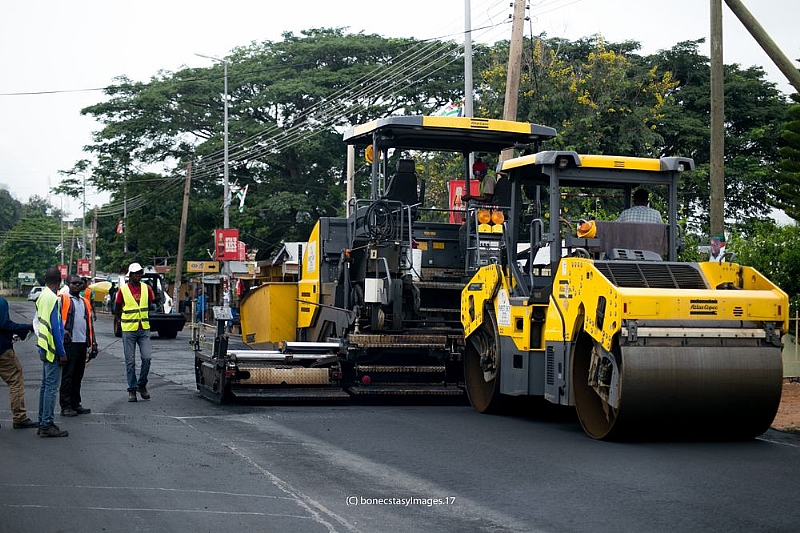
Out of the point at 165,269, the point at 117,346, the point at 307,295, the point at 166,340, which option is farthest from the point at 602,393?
the point at 165,269

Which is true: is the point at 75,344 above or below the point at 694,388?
above

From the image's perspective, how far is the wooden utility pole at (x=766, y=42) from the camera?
38.2 feet

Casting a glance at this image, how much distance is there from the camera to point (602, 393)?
10141mm

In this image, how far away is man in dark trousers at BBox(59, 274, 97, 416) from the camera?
1299 centimetres

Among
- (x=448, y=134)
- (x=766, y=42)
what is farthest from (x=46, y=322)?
(x=766, y=42)

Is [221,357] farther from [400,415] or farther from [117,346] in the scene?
[117,346]

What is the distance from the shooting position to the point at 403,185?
15.1 metres

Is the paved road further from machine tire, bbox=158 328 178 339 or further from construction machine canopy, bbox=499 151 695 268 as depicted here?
machine tire, bbox=158 328 178 339

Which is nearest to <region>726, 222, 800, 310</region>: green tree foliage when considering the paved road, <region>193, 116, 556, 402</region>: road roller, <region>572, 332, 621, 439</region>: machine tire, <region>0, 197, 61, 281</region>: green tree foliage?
<region>193, 116, 556, 402</region>: road roller

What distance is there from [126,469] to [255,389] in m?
4.64

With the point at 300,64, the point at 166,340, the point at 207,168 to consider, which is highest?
the point at 300,64

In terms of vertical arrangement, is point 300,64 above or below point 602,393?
above

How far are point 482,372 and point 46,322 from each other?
16.1 feet

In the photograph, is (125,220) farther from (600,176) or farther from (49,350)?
(600,176)
